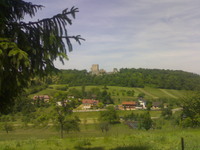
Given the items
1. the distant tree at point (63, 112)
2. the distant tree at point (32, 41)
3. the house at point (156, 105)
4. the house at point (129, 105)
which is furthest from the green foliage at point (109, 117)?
the distant tree at point (32, 41)

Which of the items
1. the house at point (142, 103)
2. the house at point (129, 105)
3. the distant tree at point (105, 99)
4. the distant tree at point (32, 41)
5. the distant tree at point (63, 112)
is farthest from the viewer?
the distant tree at point (105, 99)

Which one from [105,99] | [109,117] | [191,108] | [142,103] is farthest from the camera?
[105,99]

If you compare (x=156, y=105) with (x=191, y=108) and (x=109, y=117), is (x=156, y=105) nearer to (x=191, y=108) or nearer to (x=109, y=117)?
(x=109, y=117)

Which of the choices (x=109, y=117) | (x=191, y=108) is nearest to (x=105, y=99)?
(x=109, y=117)

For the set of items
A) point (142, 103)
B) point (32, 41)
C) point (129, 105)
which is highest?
point (32, 41)

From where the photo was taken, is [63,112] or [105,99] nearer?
[63,112]

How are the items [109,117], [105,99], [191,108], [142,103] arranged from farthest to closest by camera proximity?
[105,99] < [142,103] < [109,117] < [191,108]

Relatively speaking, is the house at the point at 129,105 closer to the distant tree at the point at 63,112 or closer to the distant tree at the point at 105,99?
the distant tree at the point at 105,99

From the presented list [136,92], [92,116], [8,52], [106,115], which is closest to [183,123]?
[8,52]

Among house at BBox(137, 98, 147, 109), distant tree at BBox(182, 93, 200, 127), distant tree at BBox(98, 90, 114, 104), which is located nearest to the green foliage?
distant tree at BBox(182, 93, 200, 127)

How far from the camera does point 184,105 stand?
2380 cm

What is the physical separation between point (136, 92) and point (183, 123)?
9038 centimetres

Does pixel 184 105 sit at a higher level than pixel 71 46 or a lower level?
lower

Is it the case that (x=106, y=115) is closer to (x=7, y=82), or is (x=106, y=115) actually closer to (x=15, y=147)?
(x=15, y=147)
